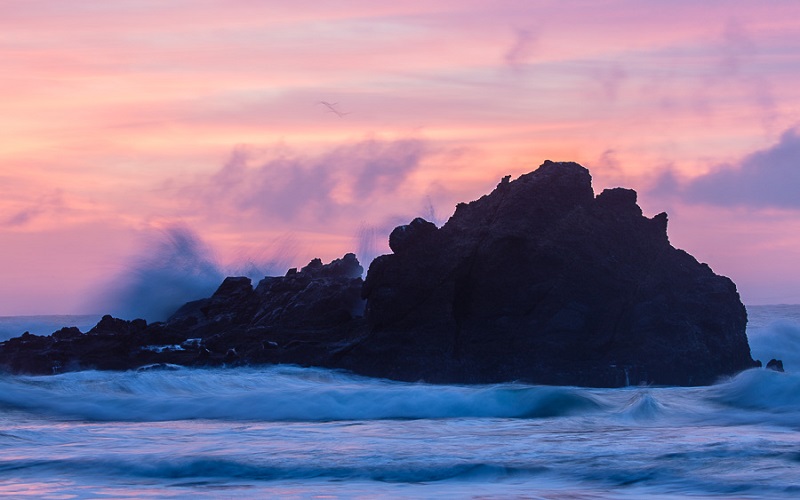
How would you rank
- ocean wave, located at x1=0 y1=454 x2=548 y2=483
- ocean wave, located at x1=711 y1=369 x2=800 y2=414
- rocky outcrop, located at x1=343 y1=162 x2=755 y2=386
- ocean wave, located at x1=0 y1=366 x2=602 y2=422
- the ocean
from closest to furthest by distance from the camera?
the ocean
ocean wave, located at x1=0 y1=454 x2=548 y2=483
ocean wave, located at x1=0 y1=366 x2=602 y2=422
ocean wave, located at x1=711 y1=369 x2=800 y2=414
rocky outcrop, located at x1=343 y1=162 x2=755 y2=386

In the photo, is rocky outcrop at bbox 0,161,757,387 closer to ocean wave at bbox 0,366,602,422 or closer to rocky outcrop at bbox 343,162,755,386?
rocky outcrop at bbox 343,162,755,386

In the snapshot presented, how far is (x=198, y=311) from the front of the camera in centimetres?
4000

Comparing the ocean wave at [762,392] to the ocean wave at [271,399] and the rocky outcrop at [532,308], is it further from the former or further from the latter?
the ocean wave at [271,399]

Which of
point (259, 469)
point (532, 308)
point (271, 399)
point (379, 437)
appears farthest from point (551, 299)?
point (259, 469)

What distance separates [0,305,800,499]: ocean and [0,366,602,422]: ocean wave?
0.05 meters

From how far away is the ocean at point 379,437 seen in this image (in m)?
15.2

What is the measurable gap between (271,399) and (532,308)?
283 inches

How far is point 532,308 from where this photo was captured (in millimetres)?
28875

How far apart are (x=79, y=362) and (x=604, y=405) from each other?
48.8ft

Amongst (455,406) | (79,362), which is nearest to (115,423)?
(455,406)

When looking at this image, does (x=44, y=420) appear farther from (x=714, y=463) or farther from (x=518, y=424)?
(x=714, y=463)

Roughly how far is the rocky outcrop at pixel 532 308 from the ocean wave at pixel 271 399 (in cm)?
167

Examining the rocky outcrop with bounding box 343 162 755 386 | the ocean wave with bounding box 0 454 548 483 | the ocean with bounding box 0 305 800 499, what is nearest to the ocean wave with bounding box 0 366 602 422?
the ocean with bounding box 0 305 800 499

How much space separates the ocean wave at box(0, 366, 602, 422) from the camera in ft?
79.5
